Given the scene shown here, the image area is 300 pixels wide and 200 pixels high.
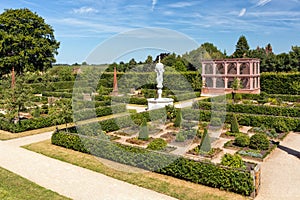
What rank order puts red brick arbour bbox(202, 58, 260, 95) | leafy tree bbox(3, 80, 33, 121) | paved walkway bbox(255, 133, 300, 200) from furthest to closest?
red brick arbour bbox(202, 58, 260, 95), leafy tree bbox(3, 80, 33, 121), paved walkway bbox(255, 133, 300, 200)

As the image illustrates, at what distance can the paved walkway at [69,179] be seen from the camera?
8484 mm

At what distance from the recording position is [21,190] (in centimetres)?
878

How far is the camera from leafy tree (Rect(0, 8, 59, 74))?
35406 mm

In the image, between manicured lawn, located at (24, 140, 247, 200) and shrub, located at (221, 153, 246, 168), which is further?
shrub, located at (221, 153, 246, 168)

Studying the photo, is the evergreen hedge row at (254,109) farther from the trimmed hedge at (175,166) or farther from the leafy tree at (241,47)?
the leafy tree at (241,47)

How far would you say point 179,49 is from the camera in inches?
462

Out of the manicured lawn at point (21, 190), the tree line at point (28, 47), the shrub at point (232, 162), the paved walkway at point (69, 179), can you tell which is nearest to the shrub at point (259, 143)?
the shrub at point (232, 162)

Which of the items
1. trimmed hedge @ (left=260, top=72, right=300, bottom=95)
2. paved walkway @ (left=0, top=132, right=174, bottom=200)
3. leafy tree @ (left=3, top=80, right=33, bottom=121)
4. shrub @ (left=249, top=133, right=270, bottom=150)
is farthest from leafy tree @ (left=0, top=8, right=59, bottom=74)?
shrub @ (left=249, top=133, right=270, bottom=150)

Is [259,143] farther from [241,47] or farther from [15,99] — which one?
[241,47]

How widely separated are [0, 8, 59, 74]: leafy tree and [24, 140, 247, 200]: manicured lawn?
1019 inches

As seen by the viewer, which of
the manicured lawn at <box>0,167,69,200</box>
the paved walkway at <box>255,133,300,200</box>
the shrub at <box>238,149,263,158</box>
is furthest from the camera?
the shrub at <box>238,149,263,158</box>

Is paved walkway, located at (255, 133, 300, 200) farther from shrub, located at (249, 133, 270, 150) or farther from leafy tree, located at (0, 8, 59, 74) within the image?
leafy tree, located at (0, 8, 59, 74)

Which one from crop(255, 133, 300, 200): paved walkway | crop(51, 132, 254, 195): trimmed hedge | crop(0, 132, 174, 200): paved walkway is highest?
crop(51, 132, 254, 195): trimmed hedge

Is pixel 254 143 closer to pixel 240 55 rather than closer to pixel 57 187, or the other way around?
pixel 57 187
